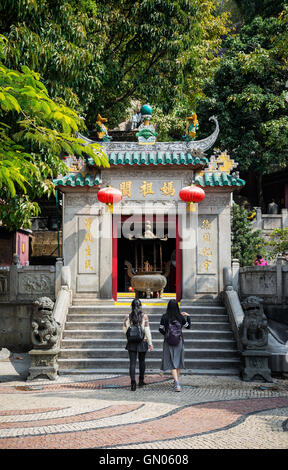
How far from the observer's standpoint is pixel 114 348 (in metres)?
10.8

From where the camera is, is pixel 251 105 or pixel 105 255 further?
pixel 251 105

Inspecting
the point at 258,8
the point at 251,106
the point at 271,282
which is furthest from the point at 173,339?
the point at 258,8

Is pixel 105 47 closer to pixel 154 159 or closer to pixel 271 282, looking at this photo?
pixel 154 159

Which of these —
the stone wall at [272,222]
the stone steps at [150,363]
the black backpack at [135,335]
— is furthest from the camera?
the stone wall at [272,222]

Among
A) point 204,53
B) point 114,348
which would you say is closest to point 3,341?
point 114,348

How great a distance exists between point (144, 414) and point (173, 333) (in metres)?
2.14

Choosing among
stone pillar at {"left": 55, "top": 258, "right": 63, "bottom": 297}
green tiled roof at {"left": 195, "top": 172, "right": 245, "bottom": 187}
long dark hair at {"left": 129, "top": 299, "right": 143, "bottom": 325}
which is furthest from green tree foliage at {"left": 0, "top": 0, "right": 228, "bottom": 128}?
long dark hair at {"left": 129, "top": 299, "right": 143, "bottom": 325}

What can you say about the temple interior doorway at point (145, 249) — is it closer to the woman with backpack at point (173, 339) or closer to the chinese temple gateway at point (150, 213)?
the chinese temple gateway at point (150, 213)

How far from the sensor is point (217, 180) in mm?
12828

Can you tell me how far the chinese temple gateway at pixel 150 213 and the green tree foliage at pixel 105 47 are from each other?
8.41 ft

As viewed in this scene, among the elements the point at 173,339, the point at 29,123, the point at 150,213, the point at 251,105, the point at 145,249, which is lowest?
the point at 173,339

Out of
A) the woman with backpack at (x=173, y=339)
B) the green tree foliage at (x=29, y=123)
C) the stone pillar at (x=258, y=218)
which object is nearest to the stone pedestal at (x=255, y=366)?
the woman with backpack at (x=173, y=339)

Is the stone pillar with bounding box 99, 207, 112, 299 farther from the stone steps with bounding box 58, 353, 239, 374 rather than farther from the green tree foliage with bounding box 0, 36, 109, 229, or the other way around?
the green tree foliage with bounding box 0, 36, 109, 229

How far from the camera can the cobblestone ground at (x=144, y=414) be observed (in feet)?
17.4
